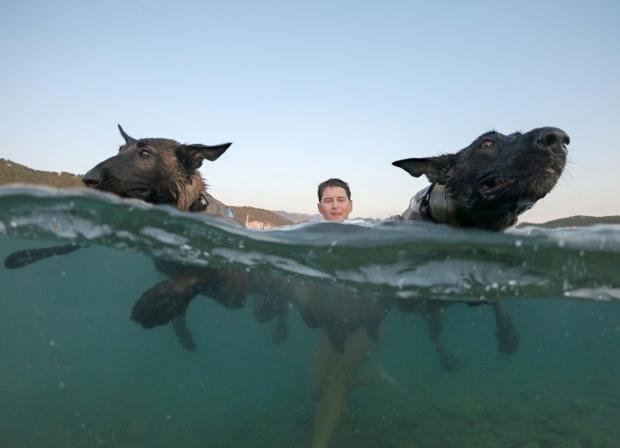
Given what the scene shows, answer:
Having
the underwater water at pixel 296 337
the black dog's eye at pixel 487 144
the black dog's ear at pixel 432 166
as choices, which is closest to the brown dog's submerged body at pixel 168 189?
the underwater water at pixel 296 337

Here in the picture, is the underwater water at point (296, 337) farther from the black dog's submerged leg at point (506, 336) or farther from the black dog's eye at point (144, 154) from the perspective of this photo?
the black dog's eye at point (144, 154)

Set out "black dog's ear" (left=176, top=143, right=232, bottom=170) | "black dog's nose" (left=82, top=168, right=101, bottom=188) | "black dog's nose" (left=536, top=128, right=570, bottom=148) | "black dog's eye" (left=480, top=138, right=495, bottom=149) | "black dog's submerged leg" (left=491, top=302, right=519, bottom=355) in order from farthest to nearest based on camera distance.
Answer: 1. "black dog's submerged leg" (left=491, top=302, right=519, bottom=355)
2. "black dog's ear" (left=176, top=143, right=232, bottom=170)
3. "black dog's nose" (left=82, top=168, right=101, bottom=188)
4. "black dog's eye" (left=480, top=138, right=495, bottom=149)
5. "black dog's nose" (left=536, top=128, right=570, bottom=148)

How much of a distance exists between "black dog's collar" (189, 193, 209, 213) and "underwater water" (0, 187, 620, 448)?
0.45 metres

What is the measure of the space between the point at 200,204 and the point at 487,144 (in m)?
3.40

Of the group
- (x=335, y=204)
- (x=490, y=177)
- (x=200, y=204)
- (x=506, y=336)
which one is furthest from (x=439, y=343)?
(x=200, y=204)

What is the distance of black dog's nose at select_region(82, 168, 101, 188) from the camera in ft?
13.3

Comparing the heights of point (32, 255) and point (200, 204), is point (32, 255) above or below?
below

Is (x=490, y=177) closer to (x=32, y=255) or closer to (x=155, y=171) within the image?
(x=155, y=171)

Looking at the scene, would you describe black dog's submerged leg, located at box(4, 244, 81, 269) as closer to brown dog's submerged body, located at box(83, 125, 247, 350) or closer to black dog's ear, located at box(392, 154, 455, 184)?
brown dog's submerged body, located at box(83, 125, 247, 350)

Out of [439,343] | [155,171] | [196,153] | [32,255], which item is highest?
[196,153]

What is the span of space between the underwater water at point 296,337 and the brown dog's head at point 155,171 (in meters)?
0.30

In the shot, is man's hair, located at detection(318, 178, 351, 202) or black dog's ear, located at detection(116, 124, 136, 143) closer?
black dog's ear, located at detection(116, 124, 136, 143)

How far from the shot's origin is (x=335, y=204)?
336 inches

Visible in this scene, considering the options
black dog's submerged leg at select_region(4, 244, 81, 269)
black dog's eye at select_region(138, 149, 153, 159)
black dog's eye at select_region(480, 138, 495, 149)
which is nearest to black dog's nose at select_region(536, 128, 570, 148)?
black dog's eye at select_region(480, 138, 495, 149)
